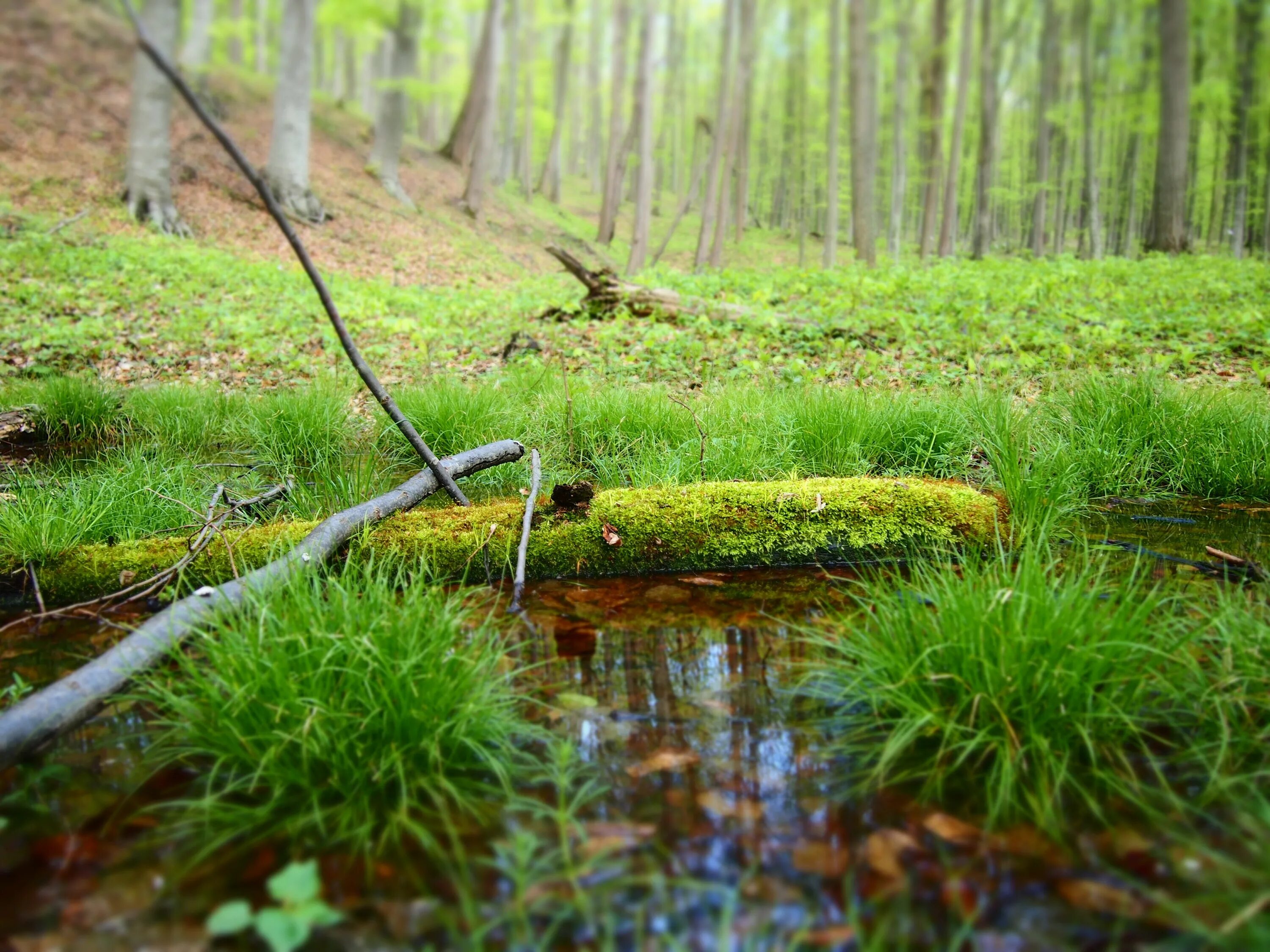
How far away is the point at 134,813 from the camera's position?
1602 millimetres

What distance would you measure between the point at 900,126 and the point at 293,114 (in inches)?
718

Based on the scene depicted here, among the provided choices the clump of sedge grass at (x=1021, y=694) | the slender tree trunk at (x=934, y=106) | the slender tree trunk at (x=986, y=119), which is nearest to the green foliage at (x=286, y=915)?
the clump of sedge grass at (x=1021, y=694)

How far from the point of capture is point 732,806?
1.62 m

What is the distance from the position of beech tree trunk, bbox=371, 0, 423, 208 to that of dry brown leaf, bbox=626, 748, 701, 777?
18.8 meters

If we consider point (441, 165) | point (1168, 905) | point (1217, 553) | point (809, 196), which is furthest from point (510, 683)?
point (809, 196)

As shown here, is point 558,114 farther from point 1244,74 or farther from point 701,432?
point 701,432

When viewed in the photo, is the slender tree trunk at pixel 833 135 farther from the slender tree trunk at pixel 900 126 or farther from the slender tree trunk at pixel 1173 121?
the slender tree trunk at pixel 1173 121

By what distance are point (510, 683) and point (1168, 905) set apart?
1.55 m

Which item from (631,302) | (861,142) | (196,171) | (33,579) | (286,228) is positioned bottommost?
(33,579)

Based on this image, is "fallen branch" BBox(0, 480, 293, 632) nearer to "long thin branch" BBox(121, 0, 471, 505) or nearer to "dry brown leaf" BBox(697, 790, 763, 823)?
"long thin branch" BBox(121, 0, 471, 505)

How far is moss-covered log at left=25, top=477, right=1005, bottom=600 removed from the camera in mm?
2971

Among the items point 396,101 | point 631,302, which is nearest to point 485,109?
point 396,101

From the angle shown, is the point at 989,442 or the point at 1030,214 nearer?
the point at 989,442

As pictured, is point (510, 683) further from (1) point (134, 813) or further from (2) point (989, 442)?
(2) point (989, 442)
